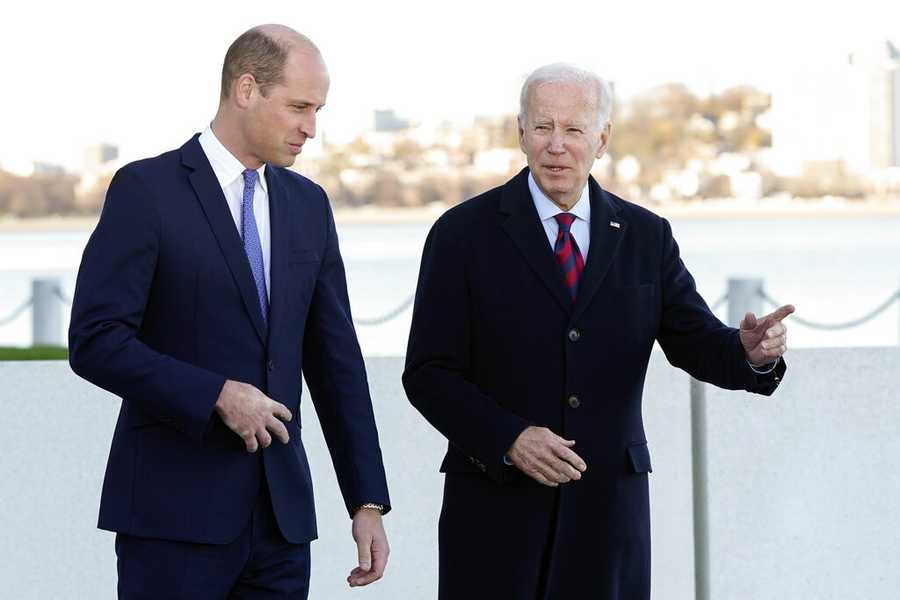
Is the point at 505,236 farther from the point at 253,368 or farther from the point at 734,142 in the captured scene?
the point at 734,142

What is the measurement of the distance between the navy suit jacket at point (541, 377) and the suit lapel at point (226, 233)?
379 mm

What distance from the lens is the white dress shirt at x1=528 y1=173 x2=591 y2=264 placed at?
9.52 feet

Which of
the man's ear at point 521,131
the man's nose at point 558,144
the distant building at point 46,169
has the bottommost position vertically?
the man's nose at point 558,144

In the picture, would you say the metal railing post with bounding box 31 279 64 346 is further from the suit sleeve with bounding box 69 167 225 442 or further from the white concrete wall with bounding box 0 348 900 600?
the suit sleeve with bounding box 69 167 225 442

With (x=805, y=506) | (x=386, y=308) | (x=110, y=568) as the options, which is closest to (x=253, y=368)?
(x=110, y=568)

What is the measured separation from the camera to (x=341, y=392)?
278 centimetres

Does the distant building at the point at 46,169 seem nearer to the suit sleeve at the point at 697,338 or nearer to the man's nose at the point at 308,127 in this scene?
the suit sleeve at the point at 697,338

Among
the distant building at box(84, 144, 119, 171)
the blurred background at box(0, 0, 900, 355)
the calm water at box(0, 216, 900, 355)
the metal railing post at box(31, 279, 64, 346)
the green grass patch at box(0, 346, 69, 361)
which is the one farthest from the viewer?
the distant building at box(84, 144, 119, 171)

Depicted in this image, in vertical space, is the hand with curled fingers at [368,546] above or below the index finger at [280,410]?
below

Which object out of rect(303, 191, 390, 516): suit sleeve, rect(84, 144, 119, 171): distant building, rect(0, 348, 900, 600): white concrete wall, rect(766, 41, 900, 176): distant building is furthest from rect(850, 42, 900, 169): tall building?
rect(303, 191, 390, 516): suit sleeve

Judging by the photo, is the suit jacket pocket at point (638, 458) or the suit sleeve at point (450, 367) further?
the suit jacket pocket at point (638, 458)

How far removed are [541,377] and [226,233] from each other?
645 millimetres

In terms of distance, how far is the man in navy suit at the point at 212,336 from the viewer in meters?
2.47

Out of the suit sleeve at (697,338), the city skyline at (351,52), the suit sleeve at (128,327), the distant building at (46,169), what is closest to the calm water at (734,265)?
the distant building at (46,169)
